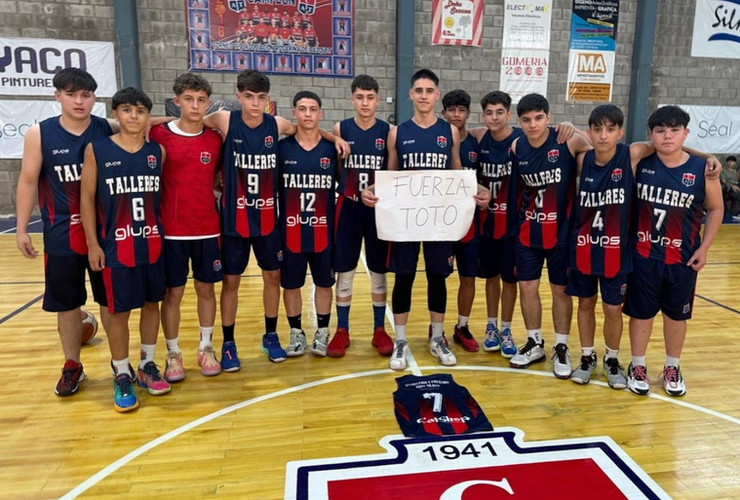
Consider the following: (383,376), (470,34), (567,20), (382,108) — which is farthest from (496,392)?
(567,20)

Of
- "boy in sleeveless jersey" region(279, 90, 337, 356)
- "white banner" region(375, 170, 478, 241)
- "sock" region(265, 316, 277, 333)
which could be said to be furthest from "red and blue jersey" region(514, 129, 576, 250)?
"sock" region(265, 316, 277, 333)

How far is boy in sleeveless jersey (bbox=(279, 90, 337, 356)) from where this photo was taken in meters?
3.17

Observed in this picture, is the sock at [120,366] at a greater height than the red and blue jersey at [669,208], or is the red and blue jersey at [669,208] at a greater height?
the red and blue jersey at [669,208]

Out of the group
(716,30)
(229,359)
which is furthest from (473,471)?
(716,30)

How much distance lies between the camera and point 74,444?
246cm

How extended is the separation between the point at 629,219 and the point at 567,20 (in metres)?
8.49

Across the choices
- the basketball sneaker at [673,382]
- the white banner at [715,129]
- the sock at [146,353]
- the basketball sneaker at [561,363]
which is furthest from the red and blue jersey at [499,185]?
the white banner at [715,129]

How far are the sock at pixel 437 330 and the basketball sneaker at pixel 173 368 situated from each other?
1642 millimetres

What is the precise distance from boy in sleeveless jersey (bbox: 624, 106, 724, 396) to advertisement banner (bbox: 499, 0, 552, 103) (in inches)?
301

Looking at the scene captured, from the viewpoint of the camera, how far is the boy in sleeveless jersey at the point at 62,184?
2660 mm

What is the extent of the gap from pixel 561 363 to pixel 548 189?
1094 millimetres

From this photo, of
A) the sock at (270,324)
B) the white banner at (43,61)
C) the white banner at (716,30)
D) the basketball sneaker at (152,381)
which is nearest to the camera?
the basketball sneaker at (152,381)

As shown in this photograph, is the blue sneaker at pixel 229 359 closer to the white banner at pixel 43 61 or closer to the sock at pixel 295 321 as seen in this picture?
the sock at pixel 295 321

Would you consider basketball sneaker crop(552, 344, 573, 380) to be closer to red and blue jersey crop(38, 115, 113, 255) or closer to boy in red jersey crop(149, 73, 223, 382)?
boy in red jersey crop(149, 73, 223, 382)
